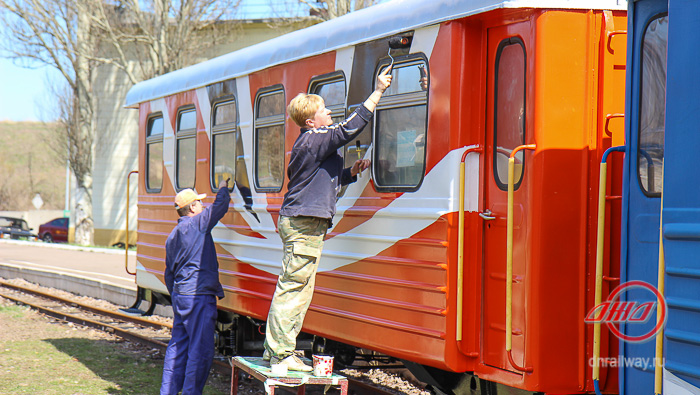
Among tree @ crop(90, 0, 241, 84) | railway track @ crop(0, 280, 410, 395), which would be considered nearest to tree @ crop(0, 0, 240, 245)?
tree @ crop(90, 0, 241, 84)

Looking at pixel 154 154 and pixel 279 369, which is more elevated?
pixel 154 154

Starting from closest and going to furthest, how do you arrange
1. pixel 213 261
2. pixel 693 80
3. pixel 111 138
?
pixel 693 80, pixel 213 261, pixel 111 138

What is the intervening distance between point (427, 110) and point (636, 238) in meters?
1.65

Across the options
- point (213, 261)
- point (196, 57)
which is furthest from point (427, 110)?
point (196, 57)

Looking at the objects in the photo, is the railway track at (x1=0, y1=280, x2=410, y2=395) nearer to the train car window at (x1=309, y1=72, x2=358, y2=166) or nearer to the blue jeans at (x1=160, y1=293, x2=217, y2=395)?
the blue jeans at (x1=160, y1=293, x2=217, y2=395)

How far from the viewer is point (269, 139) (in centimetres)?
700

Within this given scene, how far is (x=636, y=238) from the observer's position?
12.9ft

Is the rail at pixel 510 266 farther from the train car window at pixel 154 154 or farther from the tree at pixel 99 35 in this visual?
the tree at pixel 99 35

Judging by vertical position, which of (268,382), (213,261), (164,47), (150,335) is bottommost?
(150,335)

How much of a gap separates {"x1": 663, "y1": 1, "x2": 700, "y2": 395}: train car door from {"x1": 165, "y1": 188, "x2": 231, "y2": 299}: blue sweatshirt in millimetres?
4065

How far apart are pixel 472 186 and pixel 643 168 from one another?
1136 mm

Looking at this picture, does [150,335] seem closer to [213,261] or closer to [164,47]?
[213,261]

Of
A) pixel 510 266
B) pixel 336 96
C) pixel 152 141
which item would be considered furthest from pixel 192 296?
pixel 152 141

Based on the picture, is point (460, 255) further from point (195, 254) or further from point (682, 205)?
point (195, 254)
